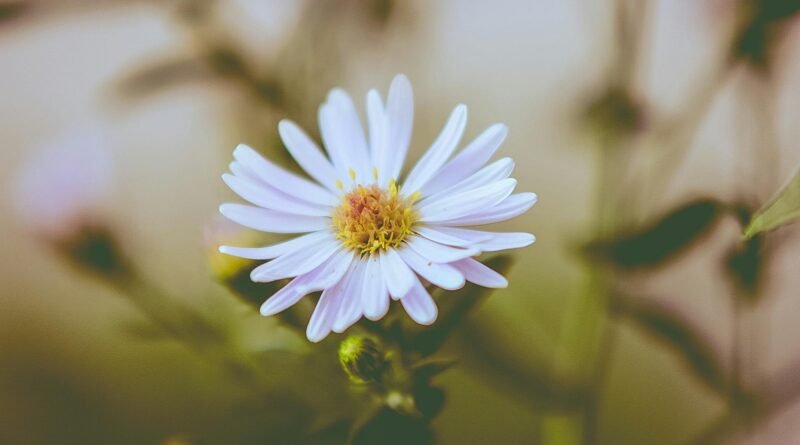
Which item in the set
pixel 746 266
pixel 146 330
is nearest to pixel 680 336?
pixel 746 266

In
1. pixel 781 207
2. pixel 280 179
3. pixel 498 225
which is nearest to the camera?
pixel 781 207

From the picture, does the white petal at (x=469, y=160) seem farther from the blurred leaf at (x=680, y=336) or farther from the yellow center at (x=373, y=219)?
the blurred leaf at (x=680, y=336)

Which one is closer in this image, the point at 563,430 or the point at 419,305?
the point at 419,305

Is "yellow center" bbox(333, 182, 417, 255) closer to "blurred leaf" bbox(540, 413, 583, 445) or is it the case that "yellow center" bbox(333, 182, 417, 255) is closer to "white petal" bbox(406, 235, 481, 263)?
"white petal" bbox(406, 235, 481, 263)

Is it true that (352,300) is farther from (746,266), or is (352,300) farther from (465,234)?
(746,266)

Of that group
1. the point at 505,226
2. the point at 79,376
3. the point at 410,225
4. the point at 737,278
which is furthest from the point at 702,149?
the point at 79,376

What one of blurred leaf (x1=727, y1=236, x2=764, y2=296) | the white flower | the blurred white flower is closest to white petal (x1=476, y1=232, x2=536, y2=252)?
the white flower

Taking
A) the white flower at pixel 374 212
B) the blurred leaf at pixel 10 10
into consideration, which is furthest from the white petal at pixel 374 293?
the blurred leaf at pixel 10 10
